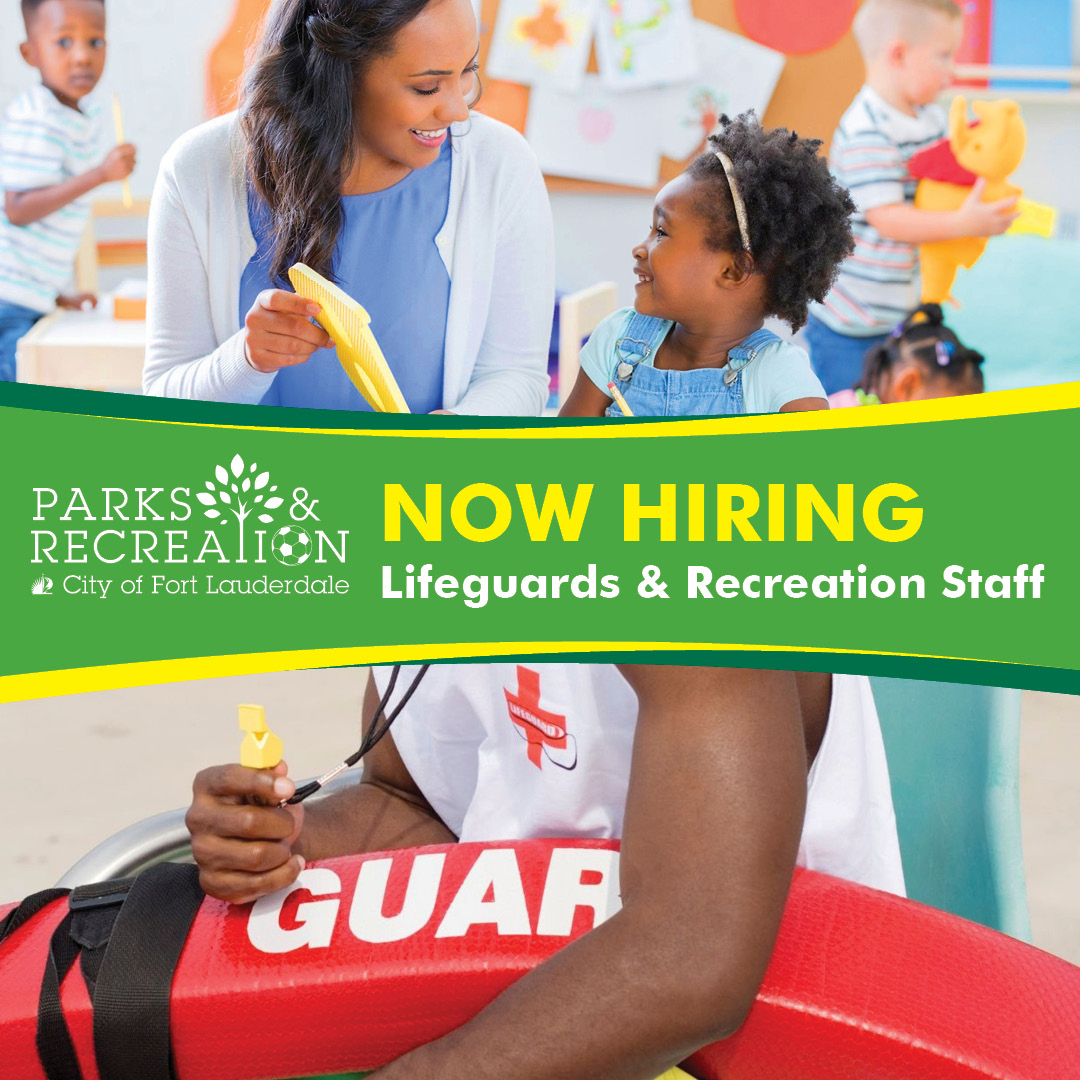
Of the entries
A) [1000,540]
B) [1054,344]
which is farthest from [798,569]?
[1054,344]

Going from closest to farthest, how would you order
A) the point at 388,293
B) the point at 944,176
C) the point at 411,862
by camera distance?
the point at 411,862, the point at 388,293, the point at 944,176

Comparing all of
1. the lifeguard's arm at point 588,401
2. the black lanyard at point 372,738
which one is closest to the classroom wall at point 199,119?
the lifeguard's arm at point 588,401

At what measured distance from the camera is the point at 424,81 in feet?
3.34

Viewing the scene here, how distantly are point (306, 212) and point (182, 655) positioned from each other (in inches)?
16.2

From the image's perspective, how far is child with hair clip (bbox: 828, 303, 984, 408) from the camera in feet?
8.91

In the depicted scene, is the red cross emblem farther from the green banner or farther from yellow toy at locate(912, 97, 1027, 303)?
yellow toy at locate(912, 97, 1027, 303)

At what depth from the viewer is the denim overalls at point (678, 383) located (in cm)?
106

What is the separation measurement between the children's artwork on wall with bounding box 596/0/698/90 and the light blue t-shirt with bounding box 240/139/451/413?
2.20m

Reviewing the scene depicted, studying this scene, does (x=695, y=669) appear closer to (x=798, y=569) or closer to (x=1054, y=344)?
(x=798, y=569)

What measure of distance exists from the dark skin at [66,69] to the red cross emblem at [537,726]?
2345 mm

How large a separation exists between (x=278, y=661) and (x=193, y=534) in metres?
0.10

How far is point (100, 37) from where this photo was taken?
2875 mm

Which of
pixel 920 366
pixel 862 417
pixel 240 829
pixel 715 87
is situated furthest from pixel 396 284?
pixel 715 87

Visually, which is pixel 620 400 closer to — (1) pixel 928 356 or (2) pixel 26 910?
(2) pixel 26 910
